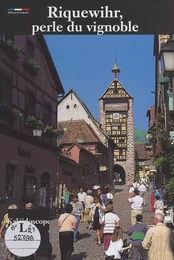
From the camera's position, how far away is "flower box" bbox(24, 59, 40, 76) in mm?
10539

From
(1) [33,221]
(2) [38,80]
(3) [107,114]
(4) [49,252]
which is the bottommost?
(4) [49,252]

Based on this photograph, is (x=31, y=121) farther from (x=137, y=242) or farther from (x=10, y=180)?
(x=137, y=242)

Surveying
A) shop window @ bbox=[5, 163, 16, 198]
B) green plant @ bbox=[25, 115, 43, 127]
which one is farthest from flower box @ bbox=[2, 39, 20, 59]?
shop window @ bbox=[5, 163, 16, 198]

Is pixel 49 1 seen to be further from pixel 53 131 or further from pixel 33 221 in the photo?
pixel 53 131

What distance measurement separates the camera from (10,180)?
39.1 ft

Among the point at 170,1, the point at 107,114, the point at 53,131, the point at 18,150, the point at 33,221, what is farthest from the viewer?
the point at 53,131

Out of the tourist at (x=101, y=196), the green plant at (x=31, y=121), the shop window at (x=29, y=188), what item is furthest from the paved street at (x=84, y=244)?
the green plant at (x=31, y=121)

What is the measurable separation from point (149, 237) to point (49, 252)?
1.60 metres

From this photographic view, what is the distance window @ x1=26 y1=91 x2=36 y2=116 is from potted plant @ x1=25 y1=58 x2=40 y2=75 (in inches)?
46.3

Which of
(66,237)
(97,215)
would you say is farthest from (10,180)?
(66,237)

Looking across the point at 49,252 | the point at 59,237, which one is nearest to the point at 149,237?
the point at 49,252

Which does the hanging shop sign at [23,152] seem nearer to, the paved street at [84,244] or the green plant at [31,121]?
the green plant at [31,121]

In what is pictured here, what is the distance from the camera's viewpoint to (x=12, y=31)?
595cm

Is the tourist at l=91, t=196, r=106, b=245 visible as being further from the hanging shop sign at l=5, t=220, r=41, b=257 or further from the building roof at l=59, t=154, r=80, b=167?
the building roof at l=59, t=154, r=80, b=167
